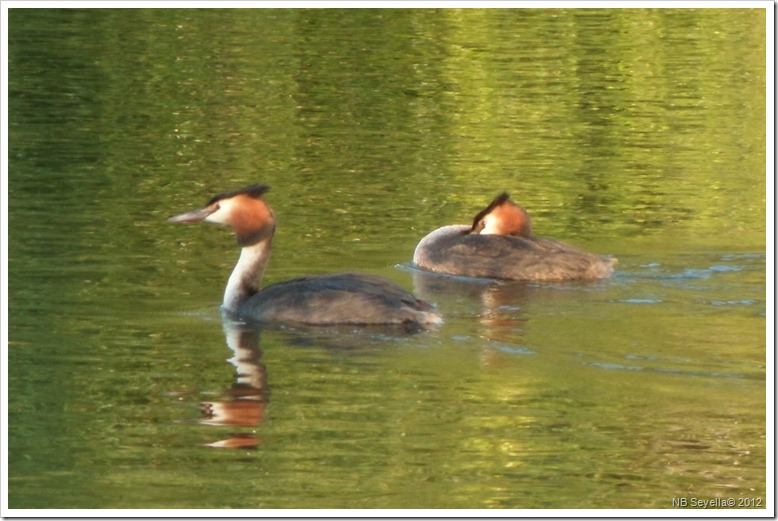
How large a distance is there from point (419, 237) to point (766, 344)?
5000 mm

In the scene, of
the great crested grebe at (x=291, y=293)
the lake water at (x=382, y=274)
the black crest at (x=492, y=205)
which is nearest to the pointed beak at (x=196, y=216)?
the great crested grebe at (x=291, y=293)

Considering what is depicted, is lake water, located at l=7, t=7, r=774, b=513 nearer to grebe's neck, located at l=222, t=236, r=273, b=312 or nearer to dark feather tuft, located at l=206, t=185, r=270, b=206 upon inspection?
grebe's neck, located at l=222, t=236, r=273, b=312

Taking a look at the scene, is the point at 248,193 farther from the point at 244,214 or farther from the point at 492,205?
the point at 492,205

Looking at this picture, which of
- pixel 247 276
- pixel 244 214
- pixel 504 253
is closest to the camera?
pixel 247 276

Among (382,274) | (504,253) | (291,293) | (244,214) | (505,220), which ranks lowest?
(382,274)

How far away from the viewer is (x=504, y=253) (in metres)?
14.5

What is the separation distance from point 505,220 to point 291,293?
3.31 metres

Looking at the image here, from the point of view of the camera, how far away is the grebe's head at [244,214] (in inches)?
512

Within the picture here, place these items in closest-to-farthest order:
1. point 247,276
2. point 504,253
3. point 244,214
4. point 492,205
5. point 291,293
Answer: point 291,293, point 247,276, point 244,214, point 504,253, point 492,205

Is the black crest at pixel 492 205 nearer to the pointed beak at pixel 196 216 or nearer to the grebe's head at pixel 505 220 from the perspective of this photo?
the grebe's head at pixel 505 220

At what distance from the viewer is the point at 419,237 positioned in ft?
52.5

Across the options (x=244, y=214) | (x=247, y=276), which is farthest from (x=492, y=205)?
(x=247, y=276)

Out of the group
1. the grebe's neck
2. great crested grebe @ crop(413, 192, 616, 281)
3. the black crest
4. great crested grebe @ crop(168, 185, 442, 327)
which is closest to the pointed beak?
great crested grebe @ crop(168, 185, 442, 327)

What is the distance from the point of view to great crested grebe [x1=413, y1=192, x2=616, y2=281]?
1417cm
